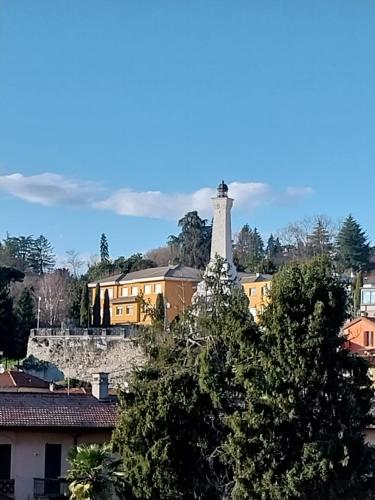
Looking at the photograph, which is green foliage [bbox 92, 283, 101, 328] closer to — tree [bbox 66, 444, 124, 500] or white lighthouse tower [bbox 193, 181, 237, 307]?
white lighthouse tower [bbox 193, 181, 237, 307]

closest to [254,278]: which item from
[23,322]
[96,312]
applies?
[96,312]

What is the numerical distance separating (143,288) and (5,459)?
6075 cm

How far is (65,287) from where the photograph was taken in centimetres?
9938

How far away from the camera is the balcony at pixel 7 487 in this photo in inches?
1033

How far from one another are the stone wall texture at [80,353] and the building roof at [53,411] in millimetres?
38804

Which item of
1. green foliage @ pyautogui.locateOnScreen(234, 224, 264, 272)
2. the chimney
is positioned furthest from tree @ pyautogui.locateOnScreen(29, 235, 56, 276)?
the chimney

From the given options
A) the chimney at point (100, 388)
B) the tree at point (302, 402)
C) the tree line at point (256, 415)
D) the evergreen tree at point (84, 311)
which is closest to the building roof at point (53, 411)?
the chimney at point (100, 388)

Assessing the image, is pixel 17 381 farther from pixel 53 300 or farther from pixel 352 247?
pixel 352 247

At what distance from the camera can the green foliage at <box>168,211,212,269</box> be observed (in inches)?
4343

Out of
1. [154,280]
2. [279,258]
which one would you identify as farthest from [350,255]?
[154,280]

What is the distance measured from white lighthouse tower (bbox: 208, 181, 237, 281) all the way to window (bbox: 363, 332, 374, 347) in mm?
17251

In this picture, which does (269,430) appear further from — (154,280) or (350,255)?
(350,255)

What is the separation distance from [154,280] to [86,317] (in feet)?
28.0

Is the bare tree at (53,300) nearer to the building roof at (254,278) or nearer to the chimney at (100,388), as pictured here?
the building roof at (254,278)
